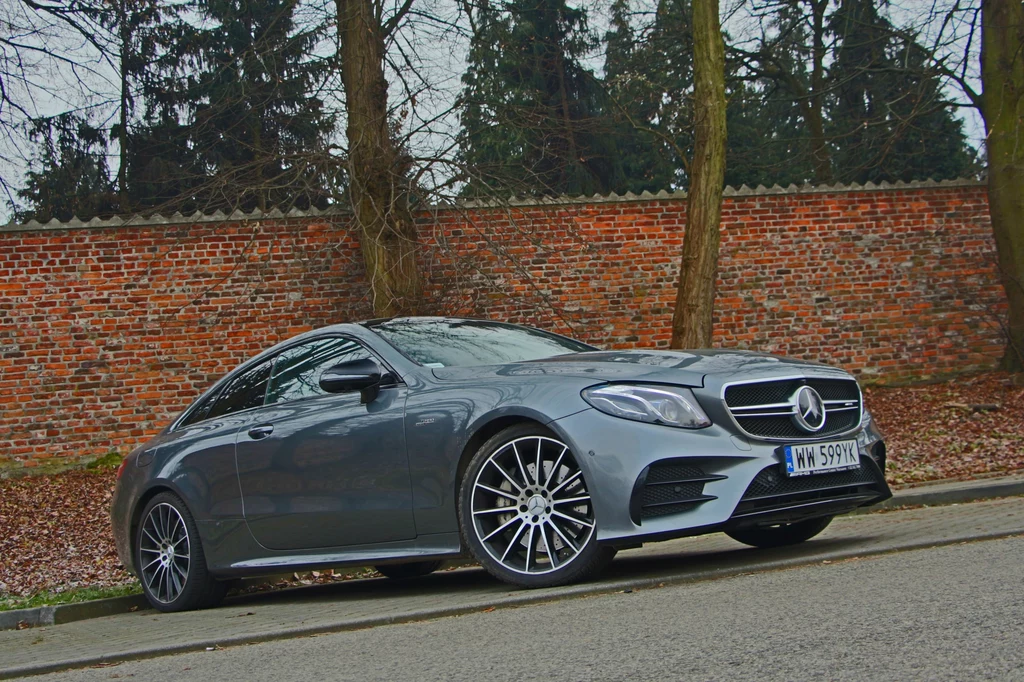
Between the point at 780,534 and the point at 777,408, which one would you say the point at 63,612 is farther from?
the point at 777,408

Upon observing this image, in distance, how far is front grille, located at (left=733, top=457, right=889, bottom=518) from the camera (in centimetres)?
560

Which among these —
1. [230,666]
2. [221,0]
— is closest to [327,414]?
[230,666]

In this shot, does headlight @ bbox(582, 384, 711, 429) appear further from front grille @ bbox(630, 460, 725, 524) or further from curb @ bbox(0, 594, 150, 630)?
curb @ bbox(0, 594, 150, 630)

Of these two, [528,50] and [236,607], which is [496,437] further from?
[528,50]

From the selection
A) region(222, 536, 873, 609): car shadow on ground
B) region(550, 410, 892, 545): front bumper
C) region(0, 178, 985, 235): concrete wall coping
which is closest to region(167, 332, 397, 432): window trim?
region(222, 536, 873, 609): car shadow on ground

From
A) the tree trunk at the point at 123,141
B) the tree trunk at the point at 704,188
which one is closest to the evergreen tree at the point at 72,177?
the tree trunk at the point at 123,141

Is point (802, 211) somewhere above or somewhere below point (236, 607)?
above

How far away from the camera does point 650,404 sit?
5617 millimetres

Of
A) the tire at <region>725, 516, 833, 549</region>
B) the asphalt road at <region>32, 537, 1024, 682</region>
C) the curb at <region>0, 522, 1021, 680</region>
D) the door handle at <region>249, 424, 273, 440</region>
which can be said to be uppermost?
the door handle at <region>249, 424, 273, 440</region>

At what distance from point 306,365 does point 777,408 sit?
2772mm

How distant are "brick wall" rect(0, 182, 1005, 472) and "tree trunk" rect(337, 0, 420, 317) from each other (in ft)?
1.65

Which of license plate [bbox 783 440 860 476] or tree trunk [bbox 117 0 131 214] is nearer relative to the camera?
license plate [bbox 783 440 860 476]

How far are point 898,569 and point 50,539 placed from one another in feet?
25.8

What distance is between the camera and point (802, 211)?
1630 cm
